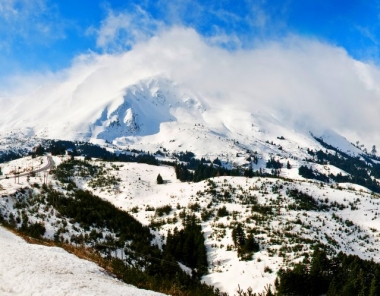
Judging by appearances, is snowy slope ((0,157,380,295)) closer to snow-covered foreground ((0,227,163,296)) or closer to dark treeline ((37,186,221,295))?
dark treeline ((37,186,221,295))

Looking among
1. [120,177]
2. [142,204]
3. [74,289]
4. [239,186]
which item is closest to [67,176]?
[120,177]

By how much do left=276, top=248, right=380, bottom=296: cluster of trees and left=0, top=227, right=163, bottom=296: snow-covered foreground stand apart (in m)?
18.6

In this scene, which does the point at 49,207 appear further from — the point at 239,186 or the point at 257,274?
the point at 239,186

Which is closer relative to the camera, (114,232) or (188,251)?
(114,232)

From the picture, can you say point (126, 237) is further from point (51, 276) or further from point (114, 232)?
point (51, 276)

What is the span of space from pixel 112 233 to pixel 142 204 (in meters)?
40.5

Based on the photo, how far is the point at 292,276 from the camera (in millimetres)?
26938

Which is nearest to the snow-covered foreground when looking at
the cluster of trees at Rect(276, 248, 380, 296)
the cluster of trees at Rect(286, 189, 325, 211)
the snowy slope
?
the snowy slope

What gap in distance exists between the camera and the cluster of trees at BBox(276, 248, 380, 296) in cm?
2620

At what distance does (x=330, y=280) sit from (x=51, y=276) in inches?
1121

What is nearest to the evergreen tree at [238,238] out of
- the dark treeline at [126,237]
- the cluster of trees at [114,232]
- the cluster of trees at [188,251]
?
the cluster of trees at [188,251]

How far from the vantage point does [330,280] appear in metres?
29.4

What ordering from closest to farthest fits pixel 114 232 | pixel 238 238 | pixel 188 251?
pixel 114 232 < pixel 188 251 < pixel 238 238

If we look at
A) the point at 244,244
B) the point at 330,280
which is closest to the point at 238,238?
the point at 244,244
